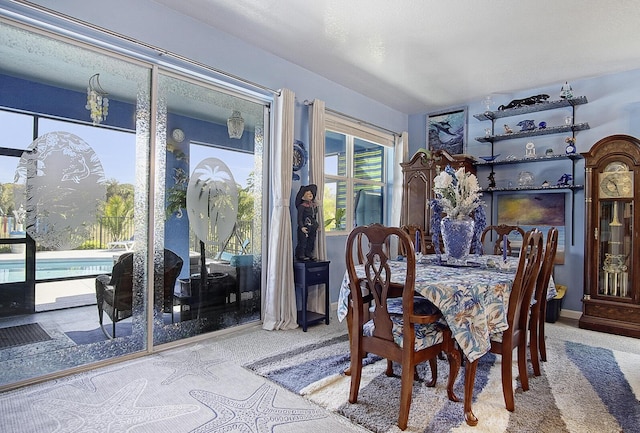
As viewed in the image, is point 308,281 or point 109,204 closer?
point 109,204

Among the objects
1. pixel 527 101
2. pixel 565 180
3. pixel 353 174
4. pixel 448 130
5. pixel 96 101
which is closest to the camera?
pixel 96 101

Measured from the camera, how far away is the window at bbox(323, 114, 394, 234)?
4.66 metres

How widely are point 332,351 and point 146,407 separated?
4.56 ft

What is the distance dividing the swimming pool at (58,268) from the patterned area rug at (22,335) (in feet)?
0.99

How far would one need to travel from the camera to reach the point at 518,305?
2105 millimetres

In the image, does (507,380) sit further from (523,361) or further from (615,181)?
(615,181)

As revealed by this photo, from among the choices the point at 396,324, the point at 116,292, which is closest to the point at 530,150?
the point at 396,324

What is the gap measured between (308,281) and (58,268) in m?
2.01

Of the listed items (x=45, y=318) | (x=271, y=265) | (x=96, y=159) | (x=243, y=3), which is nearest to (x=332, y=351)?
(x=271, y=265)

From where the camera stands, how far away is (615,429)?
1921 millimetres

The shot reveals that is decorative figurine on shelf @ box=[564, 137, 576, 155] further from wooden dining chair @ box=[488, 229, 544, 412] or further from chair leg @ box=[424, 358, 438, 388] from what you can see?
chair leg @ box=[424, 358, 438, 388]

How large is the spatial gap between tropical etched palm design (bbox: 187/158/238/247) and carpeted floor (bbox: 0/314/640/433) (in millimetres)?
1019

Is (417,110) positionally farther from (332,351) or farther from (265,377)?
(265,377)

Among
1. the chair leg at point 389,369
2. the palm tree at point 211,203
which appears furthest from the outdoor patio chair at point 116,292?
the chair leg at point 389,369
